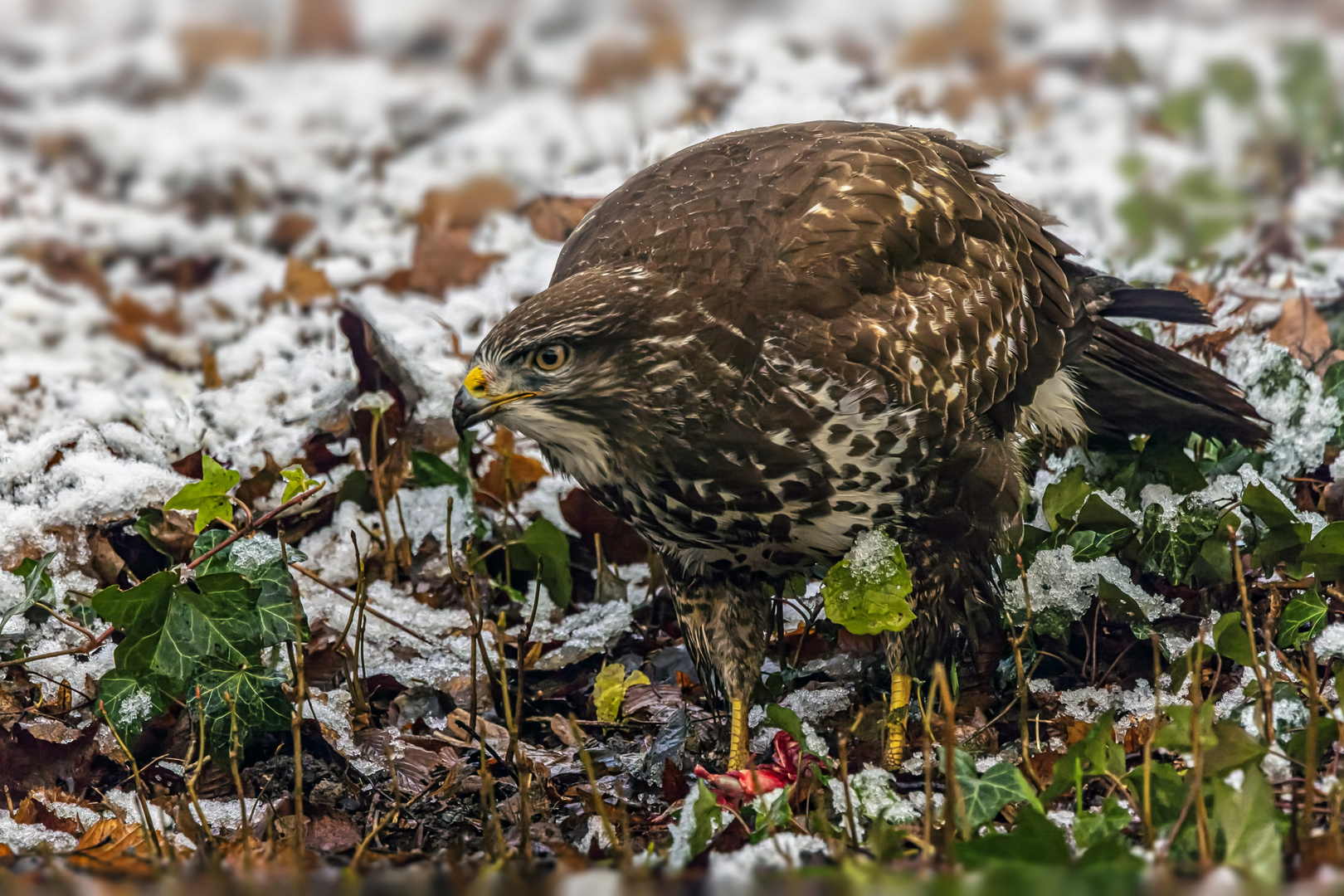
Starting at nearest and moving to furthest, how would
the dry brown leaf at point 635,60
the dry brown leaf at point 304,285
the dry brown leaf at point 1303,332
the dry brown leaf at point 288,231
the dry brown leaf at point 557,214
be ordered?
the dry brown leaf at point 1303,332 → the dry brown leaf at point 557,214 → the dry brown leaf at point 304,285 → the dry brown leaf at point 288,231 → the dry brown leaf at point 635,60

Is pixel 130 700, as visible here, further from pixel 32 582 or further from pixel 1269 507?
pixel 1269 507

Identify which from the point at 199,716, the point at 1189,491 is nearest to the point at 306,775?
the point at 199,716

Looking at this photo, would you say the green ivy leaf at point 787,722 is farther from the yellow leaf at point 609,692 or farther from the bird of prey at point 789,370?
the yellow leaf at point 609,692

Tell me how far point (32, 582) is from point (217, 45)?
622 cm

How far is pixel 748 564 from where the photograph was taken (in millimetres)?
3393

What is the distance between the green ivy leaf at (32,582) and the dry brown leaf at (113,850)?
19.6 inches

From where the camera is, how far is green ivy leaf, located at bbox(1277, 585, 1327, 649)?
310 centimetres

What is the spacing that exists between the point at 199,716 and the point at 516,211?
3.78 meters

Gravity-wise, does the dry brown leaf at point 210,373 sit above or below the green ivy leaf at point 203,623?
above

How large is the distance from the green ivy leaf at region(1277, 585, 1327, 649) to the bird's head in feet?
4.95

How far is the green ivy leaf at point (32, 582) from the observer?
3.14m

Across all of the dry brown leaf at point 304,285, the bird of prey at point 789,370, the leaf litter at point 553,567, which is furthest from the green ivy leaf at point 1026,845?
the dry brown leaf at point 304,285

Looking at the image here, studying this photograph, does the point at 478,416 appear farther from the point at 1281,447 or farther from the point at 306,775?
the point at 1281,447

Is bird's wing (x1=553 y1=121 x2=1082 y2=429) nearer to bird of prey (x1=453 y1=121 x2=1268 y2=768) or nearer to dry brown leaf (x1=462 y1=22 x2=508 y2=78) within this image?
bird of prey (x1=453 y1=121 x2=1268 y2=768)
